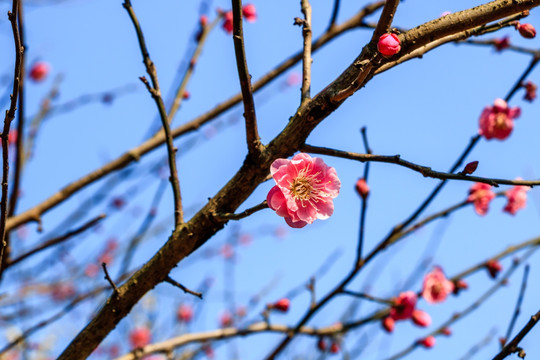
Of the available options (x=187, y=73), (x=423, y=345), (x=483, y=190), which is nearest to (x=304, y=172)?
(x=187, y=73)

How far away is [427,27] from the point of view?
4.25ft

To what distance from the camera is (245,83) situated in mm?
1302

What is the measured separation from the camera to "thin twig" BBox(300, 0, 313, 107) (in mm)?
1428

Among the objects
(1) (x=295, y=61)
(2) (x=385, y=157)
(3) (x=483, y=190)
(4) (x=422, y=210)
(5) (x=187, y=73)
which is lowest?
(2) (x=385, y=157)

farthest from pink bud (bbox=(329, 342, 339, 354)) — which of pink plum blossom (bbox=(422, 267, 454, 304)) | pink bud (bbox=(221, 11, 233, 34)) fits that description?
pink bud (bbox=(221, 11, 233, 34))

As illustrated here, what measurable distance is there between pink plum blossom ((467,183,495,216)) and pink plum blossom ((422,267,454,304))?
18.3 inches

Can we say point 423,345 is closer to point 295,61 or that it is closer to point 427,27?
point 295,61

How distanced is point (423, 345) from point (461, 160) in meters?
1.15

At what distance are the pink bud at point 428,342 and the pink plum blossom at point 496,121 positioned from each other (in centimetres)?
116

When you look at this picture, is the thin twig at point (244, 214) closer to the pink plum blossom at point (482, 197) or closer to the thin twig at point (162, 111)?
the thin twig at point (162, 111)

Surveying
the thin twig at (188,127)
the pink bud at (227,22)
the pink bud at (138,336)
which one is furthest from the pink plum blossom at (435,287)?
the pink bud at (138,336)

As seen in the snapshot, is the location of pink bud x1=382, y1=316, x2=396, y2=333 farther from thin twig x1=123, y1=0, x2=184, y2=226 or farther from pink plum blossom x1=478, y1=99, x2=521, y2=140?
thin twig x1=123, y1=0, x2=184, y2=226

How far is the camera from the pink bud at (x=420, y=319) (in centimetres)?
279

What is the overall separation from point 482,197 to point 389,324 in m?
0.95
